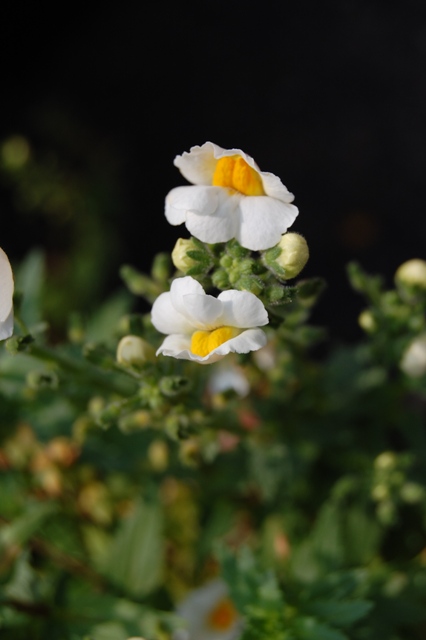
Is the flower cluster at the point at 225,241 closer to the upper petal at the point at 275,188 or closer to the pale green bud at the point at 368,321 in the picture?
the upper petal at the point at 275,188

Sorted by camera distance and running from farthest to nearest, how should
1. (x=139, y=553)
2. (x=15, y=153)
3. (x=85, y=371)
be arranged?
1. (x=15, y=153)
2. (x=139, y=553)
3. (x=85, y=371)

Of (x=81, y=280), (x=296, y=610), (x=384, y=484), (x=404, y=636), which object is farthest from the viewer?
(x=81, y=280)

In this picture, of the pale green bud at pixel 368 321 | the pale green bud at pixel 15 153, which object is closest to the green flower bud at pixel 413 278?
the pale green bud at pixel 368 321

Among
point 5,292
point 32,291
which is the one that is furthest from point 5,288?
point 32,291

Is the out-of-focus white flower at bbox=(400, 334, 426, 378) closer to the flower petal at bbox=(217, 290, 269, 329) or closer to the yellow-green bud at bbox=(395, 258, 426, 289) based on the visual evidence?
the yellow-green bud at bbox=(395, 258, 426, 289)

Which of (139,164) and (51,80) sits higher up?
(51,80)

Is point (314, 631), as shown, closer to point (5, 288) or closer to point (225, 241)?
point (225, 241)

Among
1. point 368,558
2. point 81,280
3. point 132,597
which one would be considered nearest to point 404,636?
point 368,558

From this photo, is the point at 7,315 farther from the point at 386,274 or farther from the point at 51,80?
the point at 51,80
